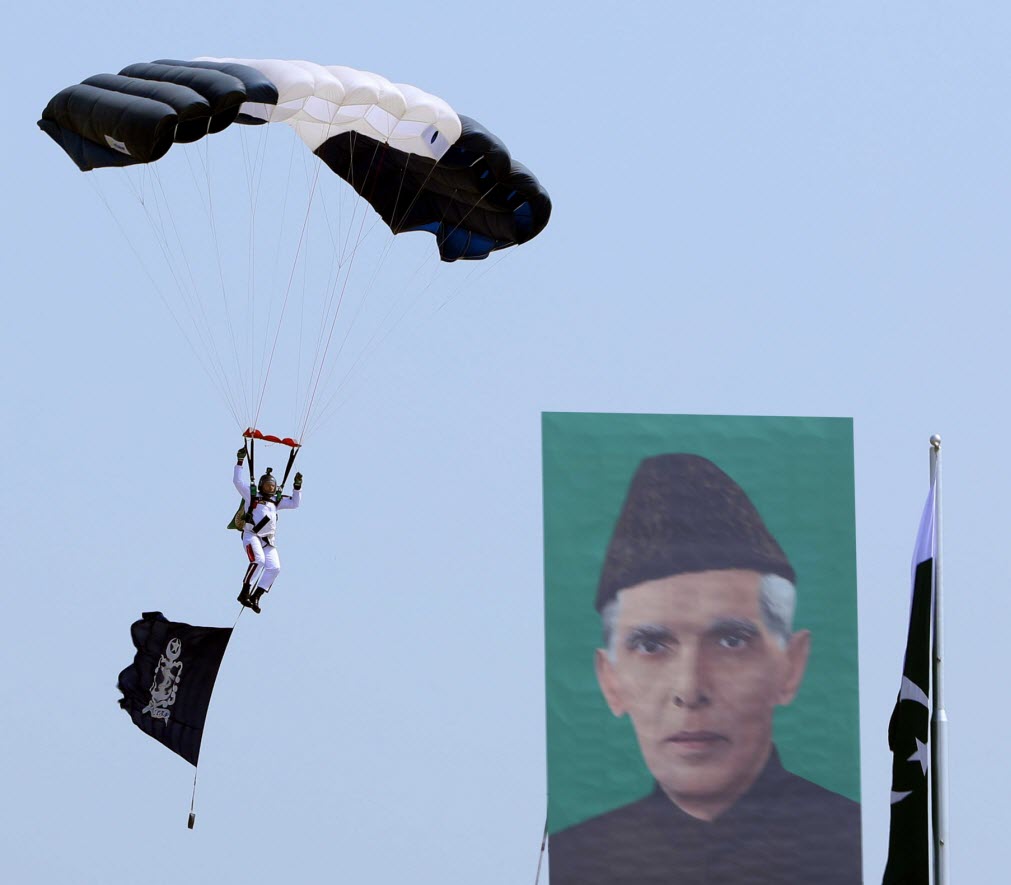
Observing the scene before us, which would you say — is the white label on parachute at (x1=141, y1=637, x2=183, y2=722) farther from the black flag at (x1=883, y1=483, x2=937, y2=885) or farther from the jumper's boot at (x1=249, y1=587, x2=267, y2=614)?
the black flag at (x1=883, y1=483, x2=937, y2=885)

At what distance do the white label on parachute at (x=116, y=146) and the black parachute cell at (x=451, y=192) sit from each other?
9.32 feet

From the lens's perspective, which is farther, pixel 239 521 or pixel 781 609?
pixel 781 609

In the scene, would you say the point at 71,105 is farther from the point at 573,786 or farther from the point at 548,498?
the point at 573,786

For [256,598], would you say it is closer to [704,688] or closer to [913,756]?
[704,688]

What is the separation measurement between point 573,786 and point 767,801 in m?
1.85

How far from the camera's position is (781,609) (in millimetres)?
23406

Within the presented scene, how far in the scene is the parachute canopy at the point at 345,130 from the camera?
2033 centimetres

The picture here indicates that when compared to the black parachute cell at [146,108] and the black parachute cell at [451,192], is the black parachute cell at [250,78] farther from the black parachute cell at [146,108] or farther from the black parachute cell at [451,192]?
the black parachute cell at [451,192]

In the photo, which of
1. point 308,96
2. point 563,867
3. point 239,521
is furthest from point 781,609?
point 308,96

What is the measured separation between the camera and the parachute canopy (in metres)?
20.3

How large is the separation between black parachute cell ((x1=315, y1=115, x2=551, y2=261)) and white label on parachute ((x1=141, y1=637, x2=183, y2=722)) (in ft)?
14.0

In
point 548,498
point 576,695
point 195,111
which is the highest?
point 195,111

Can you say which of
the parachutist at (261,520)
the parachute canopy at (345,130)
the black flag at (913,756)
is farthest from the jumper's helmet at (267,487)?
the black flag at (913,756)

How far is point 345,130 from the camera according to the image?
2178cm
